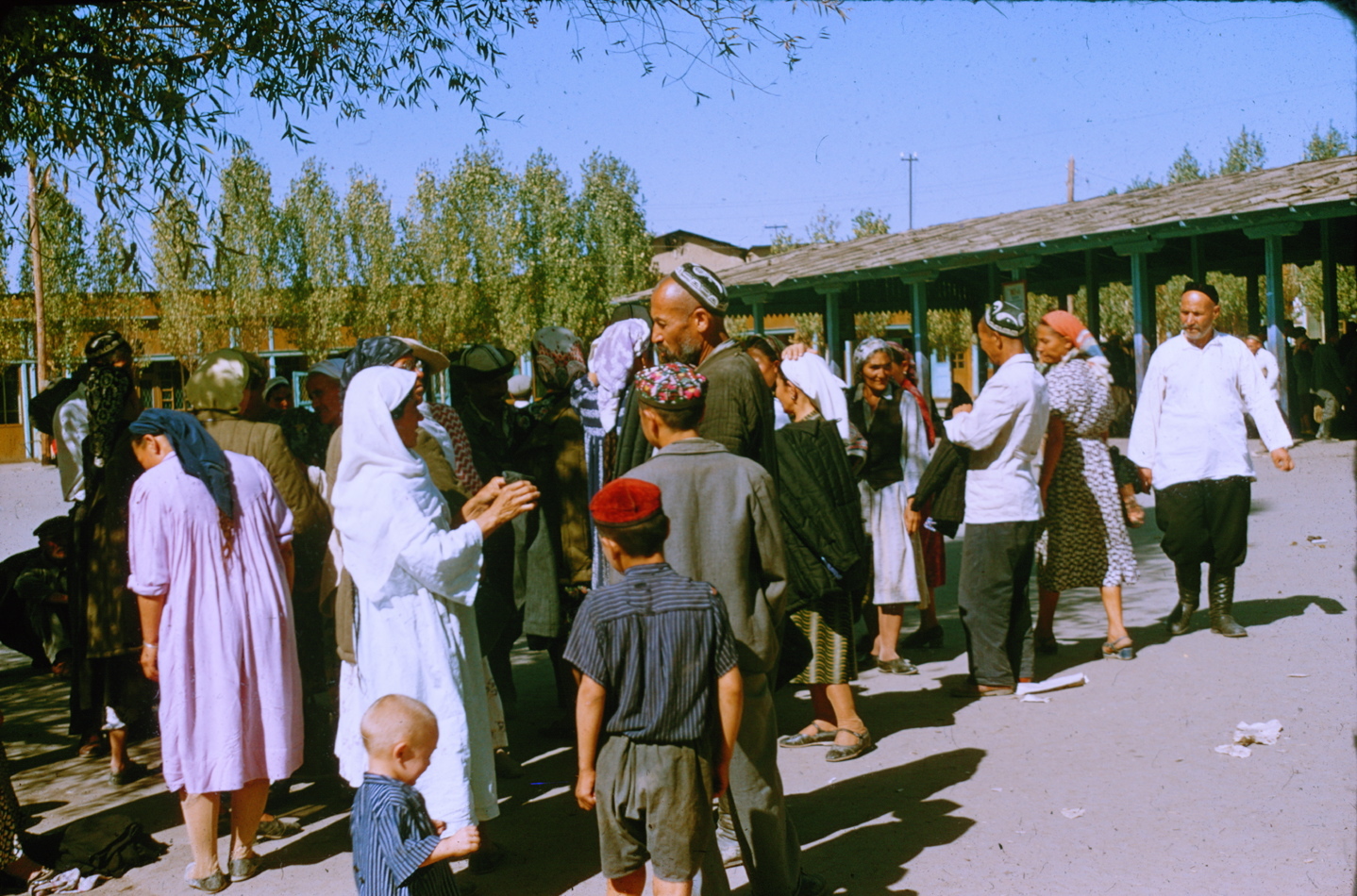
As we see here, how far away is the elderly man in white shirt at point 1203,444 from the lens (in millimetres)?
6934

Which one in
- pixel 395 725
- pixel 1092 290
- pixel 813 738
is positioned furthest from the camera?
pixel 1092 290

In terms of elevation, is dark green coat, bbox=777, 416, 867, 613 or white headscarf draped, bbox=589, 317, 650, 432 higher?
white headscarf draped, bbox=589, 317, 650, 432

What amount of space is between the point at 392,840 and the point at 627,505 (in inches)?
40.4

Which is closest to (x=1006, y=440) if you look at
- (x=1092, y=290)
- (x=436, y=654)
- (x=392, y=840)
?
(x=436, y=654)

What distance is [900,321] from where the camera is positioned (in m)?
50.9

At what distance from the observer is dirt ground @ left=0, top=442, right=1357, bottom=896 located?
404 cm

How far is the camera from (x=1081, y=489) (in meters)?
6.79

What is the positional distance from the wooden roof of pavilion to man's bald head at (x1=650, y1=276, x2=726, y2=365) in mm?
14639

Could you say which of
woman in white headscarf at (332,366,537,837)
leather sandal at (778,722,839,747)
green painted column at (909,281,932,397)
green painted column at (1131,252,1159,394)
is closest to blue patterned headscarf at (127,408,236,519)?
woman in white headscarf at (332,366,537,837)

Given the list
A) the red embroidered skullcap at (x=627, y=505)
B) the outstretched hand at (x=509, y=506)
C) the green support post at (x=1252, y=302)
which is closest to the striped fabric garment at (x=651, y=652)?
the red embroidered skullcap at (x=627, y=505)

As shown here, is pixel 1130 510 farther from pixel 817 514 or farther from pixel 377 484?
pixel 377 484

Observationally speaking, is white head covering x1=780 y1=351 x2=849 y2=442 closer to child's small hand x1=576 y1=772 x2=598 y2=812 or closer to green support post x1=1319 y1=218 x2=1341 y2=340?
child's small hand x1=576 y1=772 x2=598 y2=812

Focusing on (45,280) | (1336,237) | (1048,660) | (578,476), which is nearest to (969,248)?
(1336,237)

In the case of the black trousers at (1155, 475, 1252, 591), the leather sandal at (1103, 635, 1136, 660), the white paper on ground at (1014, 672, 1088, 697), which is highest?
the black trousers at (1155, 475, 1252, 591)
